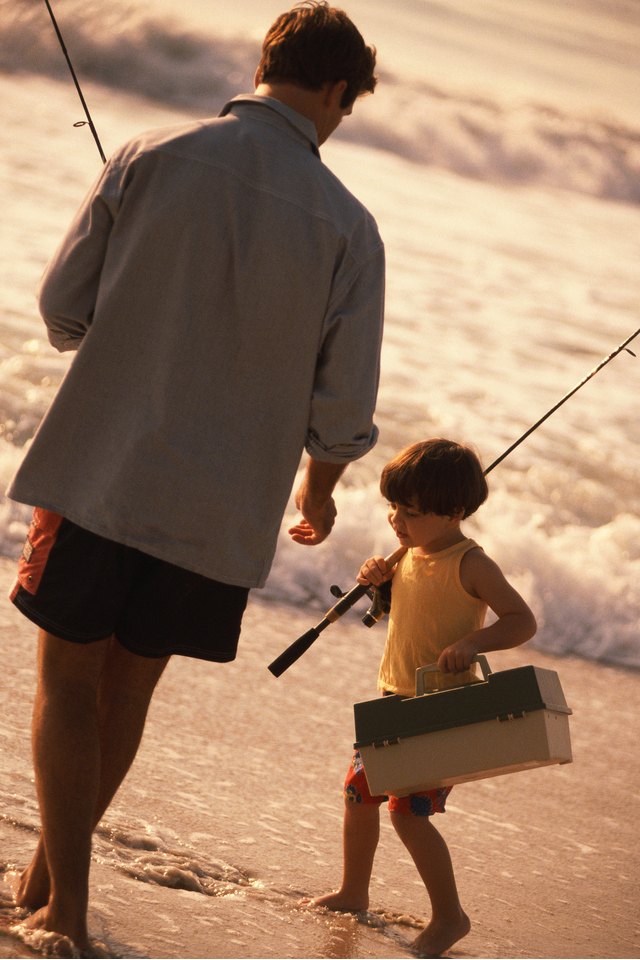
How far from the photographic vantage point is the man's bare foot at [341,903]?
2.45 meters

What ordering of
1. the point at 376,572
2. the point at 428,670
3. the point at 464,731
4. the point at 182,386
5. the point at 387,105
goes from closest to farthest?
the point at 182,386 → the point at 464,731 → the point at 428,670 → the point at 376,572 → the point at 387,105

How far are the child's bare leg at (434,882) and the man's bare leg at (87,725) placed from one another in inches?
21.3

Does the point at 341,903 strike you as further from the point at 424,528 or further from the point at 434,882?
the point at 424,528

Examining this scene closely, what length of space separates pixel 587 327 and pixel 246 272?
25.4 feet

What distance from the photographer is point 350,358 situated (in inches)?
79.4

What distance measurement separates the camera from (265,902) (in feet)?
7.87

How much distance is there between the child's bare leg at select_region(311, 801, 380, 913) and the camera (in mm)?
2436

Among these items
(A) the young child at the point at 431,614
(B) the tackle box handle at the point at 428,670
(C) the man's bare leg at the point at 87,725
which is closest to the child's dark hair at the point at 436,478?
(A) the young child at the point at 431,614

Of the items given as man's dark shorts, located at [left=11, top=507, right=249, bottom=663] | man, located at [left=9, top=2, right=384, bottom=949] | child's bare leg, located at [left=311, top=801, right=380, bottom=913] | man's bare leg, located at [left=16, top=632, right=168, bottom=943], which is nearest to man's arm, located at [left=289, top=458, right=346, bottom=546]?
man, located at [left=9, top=2, right=384, bottom=949]

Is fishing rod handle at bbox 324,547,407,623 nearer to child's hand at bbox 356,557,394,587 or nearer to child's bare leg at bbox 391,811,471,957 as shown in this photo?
child's hand at bbox 356,557,394,587

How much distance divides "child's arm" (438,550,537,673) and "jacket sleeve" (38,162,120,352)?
2.67ft

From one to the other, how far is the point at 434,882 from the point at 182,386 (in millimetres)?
1018

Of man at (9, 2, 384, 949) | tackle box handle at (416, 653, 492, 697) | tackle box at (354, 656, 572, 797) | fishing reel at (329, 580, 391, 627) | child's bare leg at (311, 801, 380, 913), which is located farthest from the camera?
fishing reel at (329, 580, 391, 627)

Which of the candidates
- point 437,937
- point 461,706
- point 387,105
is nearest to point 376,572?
point 461,706
